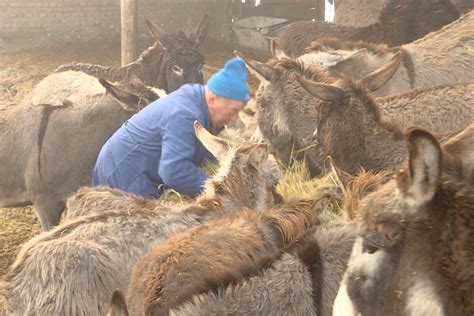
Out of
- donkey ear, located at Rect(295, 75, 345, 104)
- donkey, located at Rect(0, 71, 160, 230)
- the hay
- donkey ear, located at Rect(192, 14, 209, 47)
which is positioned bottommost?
the hay

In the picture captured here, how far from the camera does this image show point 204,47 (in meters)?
15.0

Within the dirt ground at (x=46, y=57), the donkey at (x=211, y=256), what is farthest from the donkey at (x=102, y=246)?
the dirt ground at (x=46, y=57)

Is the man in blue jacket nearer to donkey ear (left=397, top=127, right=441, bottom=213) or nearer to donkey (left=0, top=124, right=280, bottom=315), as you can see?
donkey (left=0, top=124, right=280, bottom=315)

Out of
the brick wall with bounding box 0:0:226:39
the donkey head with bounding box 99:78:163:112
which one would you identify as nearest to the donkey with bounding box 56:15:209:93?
the donkey head with bounding box 99:78:163:112

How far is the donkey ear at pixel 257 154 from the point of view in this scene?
12.9 feet

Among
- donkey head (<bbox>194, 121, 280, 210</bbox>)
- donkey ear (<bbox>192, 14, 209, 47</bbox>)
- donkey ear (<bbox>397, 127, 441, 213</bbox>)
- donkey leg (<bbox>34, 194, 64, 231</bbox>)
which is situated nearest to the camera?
donkey ear (<bbox>397, 127, 441, 213</bbox>)

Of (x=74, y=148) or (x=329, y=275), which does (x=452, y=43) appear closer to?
(x=74, y=148)

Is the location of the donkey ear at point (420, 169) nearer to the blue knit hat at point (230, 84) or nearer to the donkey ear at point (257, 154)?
the donkey ear at point (257, 154)

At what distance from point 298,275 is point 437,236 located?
2.26ft

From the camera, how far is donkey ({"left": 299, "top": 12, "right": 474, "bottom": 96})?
655 cm

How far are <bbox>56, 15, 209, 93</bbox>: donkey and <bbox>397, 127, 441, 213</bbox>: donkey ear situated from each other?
21.7 ft

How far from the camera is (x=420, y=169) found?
215 centimetres

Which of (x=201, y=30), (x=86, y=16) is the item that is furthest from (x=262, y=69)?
(x=86, y=16)

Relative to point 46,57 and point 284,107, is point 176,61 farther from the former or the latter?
point 46,57
